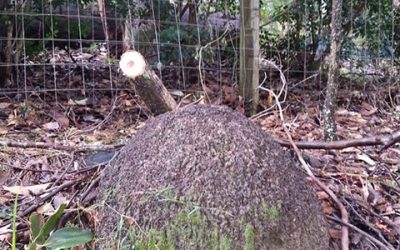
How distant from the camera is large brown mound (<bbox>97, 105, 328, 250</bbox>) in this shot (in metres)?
1.73

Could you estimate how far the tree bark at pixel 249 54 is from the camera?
13.2ft

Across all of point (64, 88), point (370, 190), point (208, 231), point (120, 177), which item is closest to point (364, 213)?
point (370, 190)

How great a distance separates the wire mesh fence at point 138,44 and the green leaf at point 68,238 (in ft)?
7.39

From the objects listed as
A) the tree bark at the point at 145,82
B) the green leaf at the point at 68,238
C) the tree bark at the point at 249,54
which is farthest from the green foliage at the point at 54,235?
the tree bark at the point at 249,54

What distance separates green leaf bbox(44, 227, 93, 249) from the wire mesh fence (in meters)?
2.25

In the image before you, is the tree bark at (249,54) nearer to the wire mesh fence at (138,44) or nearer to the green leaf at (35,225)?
the wire mesh fence at (138,44)

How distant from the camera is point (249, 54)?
4.05 m

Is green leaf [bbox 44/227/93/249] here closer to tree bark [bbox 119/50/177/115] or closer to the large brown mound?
the large brown mound

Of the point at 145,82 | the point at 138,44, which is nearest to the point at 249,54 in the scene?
the point at 138,44

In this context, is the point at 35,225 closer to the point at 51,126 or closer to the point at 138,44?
the point at 51,126

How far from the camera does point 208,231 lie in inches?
67.5

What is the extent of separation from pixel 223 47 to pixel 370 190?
2177 mm

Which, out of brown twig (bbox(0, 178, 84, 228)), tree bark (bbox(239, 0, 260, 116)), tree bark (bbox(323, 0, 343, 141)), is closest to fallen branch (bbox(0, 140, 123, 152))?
brown twig (bbox(0, 178, 84, 228))

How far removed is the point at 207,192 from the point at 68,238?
1.46 ft
